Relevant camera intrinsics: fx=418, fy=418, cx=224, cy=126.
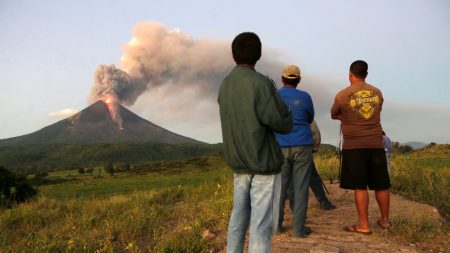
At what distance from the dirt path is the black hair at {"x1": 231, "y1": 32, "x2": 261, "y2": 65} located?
8.13 ft

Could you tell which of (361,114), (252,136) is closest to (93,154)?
(361,114)

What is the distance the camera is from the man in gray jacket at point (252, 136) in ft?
10.8

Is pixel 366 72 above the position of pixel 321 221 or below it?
above

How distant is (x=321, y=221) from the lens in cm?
647

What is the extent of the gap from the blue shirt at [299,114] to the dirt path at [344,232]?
4.07 ft

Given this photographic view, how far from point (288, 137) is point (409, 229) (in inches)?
77.1

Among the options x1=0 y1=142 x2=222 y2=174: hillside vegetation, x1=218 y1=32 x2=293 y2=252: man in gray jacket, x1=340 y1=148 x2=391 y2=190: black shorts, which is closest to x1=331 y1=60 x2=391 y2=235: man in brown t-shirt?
x1=340 y1=148 x2=391 y2=190: black shorts

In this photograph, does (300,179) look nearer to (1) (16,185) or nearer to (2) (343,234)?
(2) (343,234)

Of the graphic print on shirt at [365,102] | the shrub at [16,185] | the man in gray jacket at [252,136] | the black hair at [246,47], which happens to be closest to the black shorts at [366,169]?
the graphic print on shirt at [365,102]

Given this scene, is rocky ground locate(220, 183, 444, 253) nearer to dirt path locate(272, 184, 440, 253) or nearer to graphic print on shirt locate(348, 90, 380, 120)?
dirt path locate(272, 184, 440, 253)

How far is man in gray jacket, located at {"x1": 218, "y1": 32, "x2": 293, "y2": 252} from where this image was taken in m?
3.28

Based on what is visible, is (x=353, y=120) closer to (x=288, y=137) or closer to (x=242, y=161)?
(x=288, y=137)

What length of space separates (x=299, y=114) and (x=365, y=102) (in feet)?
2.80

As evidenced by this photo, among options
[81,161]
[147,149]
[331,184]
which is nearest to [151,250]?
[331,184]
